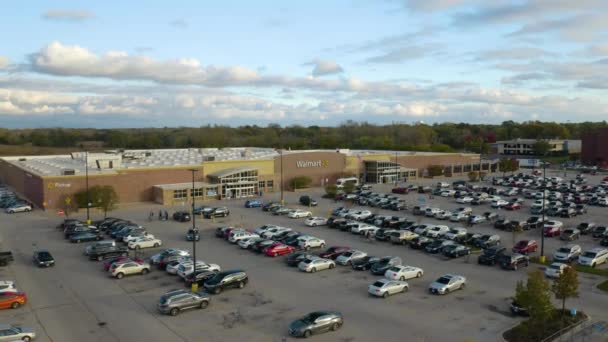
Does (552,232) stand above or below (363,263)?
above

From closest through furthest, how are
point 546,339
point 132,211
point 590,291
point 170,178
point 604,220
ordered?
point 546,339 → point 590,291 → point 604,220 → point 132,211 → point 170,178

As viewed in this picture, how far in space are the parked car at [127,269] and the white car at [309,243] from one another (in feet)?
32.5

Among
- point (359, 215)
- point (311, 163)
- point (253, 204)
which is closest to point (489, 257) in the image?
point (359, 215)

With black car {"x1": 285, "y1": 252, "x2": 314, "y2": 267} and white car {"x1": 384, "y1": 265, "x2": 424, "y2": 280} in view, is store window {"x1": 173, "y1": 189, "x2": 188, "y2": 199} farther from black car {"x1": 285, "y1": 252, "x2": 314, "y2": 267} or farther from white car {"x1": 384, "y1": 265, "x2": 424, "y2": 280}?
white car {"x1": 384, "y1": 265, "x2": 424, "y2": 280}

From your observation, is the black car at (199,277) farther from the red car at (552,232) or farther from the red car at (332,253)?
the red car at (552,232)

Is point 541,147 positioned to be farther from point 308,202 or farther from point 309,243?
point 309,243

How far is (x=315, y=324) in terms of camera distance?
18.5m

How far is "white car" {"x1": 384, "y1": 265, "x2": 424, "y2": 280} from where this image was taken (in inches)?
994

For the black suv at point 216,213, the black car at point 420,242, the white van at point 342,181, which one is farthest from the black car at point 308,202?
the black car at point 420,242

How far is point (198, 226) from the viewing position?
132 feet

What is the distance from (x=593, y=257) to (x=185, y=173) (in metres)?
39.9

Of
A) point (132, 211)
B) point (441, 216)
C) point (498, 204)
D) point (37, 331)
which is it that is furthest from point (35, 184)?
point (498, 204)

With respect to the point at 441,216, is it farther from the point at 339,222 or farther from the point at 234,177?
the point at 234,177

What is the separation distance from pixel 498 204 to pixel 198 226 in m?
29.1
